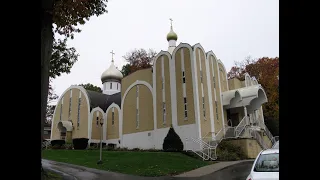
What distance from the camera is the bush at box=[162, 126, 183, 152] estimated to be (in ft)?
82.3

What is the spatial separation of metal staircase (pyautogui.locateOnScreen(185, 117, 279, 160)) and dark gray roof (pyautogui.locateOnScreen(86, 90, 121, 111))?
17273mm

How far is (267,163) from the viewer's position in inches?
299

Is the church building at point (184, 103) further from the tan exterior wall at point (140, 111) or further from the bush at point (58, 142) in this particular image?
the bush at point (58, 142)

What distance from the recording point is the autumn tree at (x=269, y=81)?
40.6m

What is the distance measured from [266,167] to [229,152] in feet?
53.1

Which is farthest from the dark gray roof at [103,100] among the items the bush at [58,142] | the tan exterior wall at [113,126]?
the bush at [58,142]

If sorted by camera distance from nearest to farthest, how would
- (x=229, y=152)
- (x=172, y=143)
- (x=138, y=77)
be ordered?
(x=229, y=152)
(x=172, y=143)
(x=138, y=77)

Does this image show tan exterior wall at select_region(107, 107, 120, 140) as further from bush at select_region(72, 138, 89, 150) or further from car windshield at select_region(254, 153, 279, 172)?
car windshield at select_region(254, 153, 279, 172)

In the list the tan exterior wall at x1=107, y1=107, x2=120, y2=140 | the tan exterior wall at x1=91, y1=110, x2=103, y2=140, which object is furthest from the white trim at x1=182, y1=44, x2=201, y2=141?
the tan exterior wall at x1=91, y1=110, x2=103, y2=140

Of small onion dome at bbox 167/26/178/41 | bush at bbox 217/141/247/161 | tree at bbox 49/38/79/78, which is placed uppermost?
small onion dome at bbox 167/26/178/41

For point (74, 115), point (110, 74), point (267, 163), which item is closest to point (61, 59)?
point (267, 163)

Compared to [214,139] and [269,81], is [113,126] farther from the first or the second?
[269,81]
